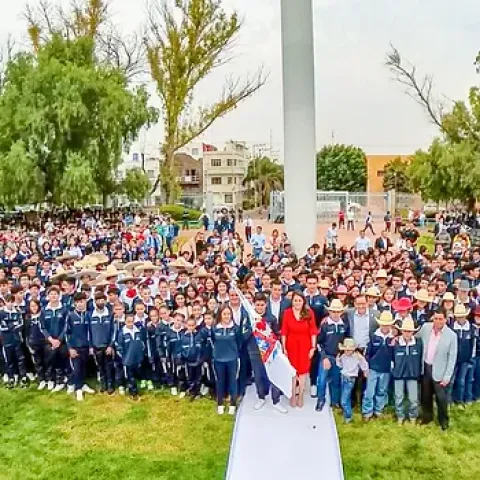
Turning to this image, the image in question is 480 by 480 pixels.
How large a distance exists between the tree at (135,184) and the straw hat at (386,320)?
23027 mm

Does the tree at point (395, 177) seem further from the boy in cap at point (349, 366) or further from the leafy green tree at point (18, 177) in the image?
the boy in cap at point (349, 366)

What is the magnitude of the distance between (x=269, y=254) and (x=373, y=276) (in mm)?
4895

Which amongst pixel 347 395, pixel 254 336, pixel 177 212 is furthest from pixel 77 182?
pixel 347 395

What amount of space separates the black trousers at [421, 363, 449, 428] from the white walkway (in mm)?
1080

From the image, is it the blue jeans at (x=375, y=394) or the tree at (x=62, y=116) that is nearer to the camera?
the blue jeans at (x=375, y=394)

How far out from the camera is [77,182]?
24422mm

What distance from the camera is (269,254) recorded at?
1429cm

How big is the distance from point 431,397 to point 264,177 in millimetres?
53688

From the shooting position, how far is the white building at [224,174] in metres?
68.9

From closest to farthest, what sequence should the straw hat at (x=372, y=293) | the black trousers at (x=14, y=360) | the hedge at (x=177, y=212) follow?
the straw hat at (x=372, y=293) < the black trousers at (x=14, y=360) < the hedge at (x=177, y=212)

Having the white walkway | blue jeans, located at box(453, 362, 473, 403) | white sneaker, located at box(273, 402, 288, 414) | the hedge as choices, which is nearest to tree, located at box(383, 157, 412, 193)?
the hedge

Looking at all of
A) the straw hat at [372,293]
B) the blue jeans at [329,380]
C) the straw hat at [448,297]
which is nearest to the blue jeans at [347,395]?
the blue jeans at [329,380]

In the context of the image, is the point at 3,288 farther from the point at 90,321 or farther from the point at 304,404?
the point at 304,404

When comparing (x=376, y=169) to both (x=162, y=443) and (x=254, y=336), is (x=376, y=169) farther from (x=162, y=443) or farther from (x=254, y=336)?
(x=162, y=443)
